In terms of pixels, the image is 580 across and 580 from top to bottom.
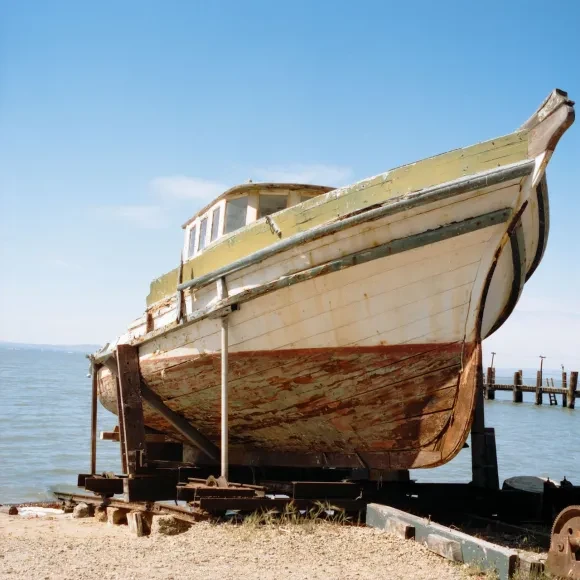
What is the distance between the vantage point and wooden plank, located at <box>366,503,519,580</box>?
5.11m

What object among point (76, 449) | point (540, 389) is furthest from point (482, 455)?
point (540, 389)

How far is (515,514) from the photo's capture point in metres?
8.30

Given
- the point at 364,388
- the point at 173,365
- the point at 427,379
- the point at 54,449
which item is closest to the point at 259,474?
the point at 173,365

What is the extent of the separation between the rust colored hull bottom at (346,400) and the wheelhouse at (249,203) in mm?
1632

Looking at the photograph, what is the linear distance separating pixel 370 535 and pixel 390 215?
9.54ft

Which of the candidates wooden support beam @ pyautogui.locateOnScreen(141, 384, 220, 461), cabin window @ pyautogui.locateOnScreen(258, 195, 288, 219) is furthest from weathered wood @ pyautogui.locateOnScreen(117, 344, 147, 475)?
cabin window @ pyautogui.locateOnScreen(258, 195, 288, 219)

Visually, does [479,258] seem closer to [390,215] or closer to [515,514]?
[390,215]

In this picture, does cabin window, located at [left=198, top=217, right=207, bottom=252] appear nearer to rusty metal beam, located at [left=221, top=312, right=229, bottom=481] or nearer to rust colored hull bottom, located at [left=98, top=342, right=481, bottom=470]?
rust colored hull bottom, located at [left=98, top=342, right=481, bottom=470]

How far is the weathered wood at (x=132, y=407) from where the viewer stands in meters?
8.03

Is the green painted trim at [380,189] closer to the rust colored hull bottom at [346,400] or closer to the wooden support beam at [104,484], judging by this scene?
the rust colored hull bottom at [346,400]

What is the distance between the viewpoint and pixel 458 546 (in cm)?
559

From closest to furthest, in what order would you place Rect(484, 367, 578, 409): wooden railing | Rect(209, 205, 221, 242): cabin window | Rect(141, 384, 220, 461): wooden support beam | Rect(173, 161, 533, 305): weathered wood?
Rect(173, 161, 533, 305): weathered wood, Rect(209, 205, 221, 242): cabin window, Rect(141, 384, 220, 461): wooden support beam, Rect(484, 367, 578, 409): wooden railing

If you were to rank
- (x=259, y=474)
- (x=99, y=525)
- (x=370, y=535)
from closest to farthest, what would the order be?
(x=370, y=535)
(x=99, y=525)
(x=259, y=474)

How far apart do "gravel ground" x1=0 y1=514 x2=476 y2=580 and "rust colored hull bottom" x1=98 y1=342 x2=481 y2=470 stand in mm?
1108
